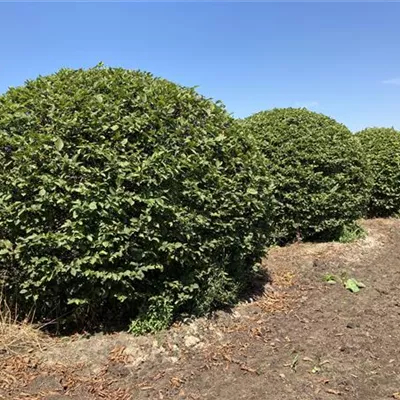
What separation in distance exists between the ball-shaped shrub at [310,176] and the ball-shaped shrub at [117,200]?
1.88m

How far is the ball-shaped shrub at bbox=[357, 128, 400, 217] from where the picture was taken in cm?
747

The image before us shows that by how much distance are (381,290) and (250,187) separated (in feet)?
5.98

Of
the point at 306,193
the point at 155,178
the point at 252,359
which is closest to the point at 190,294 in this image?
the point at 252,359

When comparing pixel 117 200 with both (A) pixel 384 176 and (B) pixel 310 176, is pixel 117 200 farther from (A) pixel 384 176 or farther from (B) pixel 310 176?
(A) pixel 384 176

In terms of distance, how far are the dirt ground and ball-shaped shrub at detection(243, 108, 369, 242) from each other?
1.54m

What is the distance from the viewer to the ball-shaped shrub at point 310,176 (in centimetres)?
564

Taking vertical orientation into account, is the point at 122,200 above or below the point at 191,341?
above

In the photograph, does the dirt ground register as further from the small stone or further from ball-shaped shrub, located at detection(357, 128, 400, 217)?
ball-shaped shrub, located at detection(357, 128, 400, 217)

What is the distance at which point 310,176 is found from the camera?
562cm

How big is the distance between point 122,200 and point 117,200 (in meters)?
0.04

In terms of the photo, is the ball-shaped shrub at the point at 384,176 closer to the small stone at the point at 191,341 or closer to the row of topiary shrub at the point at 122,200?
the row of topiary shrub at the point at 122,200

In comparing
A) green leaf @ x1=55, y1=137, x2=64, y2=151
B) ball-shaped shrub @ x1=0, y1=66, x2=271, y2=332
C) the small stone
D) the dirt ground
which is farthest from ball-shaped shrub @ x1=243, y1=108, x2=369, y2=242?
green leaf @ x1=55, y1=137, x2=64, y2=151

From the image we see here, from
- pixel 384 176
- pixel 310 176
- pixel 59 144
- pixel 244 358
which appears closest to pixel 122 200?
pixel 59 144

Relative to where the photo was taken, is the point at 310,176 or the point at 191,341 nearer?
the point at 191,341
